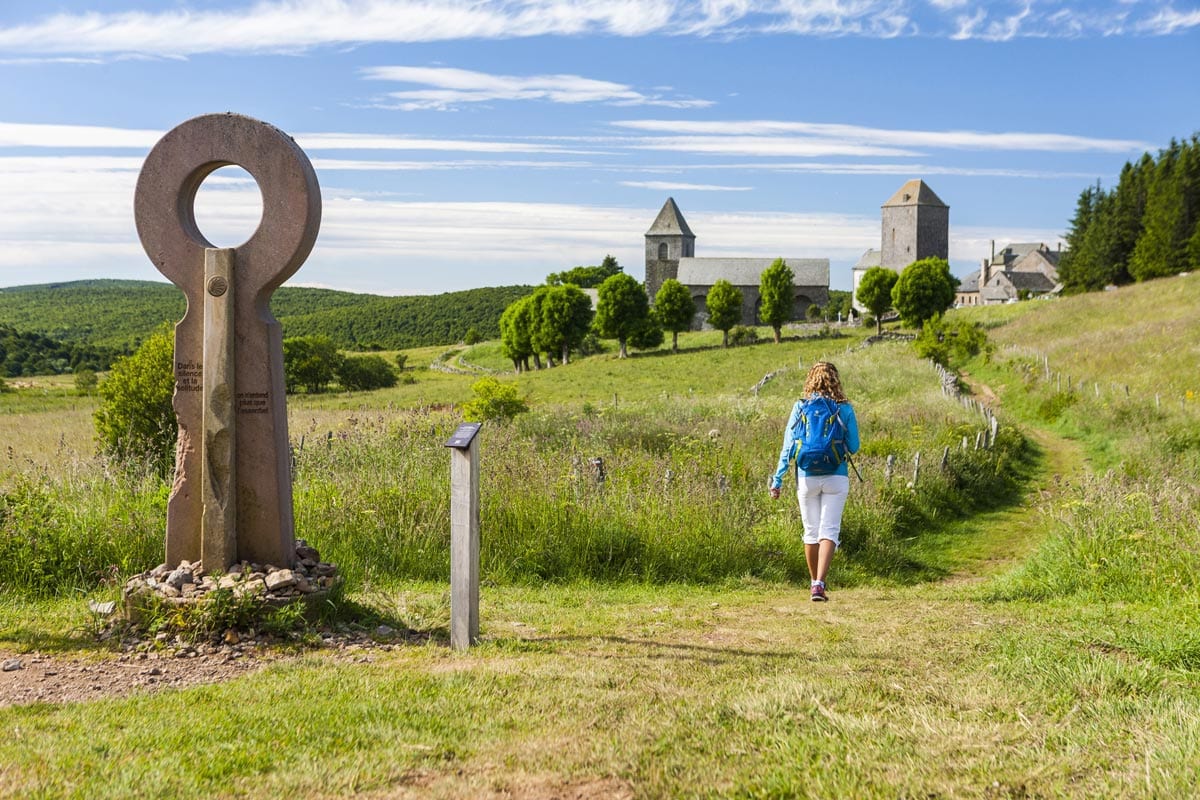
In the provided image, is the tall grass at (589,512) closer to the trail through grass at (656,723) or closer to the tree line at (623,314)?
the trail through grass at (656,723)

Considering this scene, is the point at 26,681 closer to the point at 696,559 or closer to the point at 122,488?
the point at 122,488

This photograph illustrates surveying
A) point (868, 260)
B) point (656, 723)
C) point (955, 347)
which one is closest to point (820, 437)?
point (656, 723)

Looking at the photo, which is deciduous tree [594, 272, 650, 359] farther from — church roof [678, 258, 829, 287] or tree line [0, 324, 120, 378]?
tree line [0, 324, 120, 378]

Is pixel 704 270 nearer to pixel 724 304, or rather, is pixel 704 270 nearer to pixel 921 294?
pixel 724 304

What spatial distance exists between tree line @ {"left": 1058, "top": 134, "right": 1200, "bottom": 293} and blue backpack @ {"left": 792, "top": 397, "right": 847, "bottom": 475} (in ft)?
193

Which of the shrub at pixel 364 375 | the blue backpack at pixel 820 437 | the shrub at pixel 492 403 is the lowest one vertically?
the shrub at pixel 364 375

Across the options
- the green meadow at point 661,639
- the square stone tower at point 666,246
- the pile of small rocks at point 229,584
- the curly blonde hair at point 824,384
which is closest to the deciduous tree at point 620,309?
the square stone tower at point 666,246

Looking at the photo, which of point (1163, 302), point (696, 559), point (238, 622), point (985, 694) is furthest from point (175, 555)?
point (1163, 302)

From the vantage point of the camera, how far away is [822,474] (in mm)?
7477

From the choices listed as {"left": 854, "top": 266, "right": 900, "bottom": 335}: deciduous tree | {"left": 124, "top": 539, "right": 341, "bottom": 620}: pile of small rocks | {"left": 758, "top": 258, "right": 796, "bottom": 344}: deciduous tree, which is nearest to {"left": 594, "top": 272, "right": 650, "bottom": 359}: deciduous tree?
{"left": 758, "top": 258, "right": 796, "bottom": 344}: deciduous tree

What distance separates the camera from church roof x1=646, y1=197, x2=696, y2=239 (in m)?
107

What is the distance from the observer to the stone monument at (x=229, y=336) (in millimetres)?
6258

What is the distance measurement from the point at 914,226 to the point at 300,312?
80.4 meters

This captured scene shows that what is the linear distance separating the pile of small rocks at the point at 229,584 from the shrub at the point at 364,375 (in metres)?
48.5
